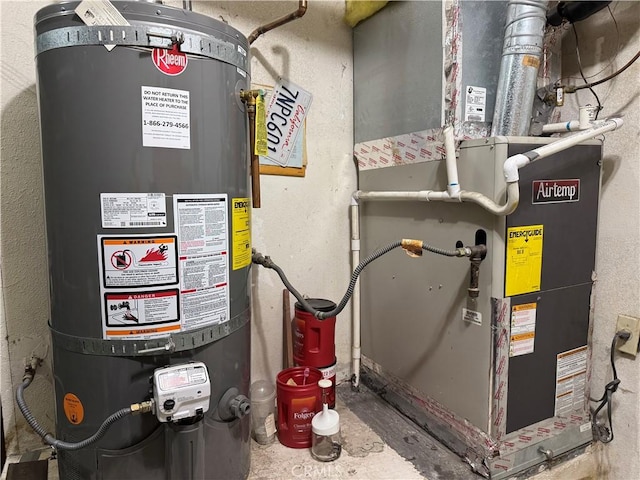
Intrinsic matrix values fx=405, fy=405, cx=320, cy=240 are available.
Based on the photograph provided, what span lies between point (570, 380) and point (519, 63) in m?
1.01

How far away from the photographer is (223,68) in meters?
0.94

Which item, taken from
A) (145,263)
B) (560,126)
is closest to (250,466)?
(145,263)

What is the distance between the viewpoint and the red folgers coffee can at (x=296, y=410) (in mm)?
1312

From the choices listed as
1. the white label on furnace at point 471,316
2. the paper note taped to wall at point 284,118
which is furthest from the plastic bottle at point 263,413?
the paper note taped to wall at point 284,118

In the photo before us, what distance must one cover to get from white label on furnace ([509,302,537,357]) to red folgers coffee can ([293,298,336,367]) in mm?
613

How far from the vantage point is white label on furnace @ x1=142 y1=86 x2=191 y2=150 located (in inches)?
33.9

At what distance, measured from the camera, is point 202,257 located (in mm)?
946

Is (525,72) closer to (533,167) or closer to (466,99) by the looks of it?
(466,99)

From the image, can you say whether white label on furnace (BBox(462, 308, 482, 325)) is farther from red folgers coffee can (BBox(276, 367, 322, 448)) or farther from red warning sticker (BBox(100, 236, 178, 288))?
Result: red warning sticker (BBox(100, 236, 178, 288))

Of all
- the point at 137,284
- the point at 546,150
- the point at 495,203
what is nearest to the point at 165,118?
the point at 137,284

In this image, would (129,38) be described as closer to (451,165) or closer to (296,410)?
(451,165)

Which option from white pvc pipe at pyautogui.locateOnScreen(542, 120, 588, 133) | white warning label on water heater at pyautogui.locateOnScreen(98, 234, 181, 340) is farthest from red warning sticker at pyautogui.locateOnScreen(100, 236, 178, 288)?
white pvc pipe at pyautogui.locateOnScreen(542, 120, 588, 133)

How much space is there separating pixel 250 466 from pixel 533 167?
1.20 metres

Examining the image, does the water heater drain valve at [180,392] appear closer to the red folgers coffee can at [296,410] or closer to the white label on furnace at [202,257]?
the white label on furnace at [202,257]
